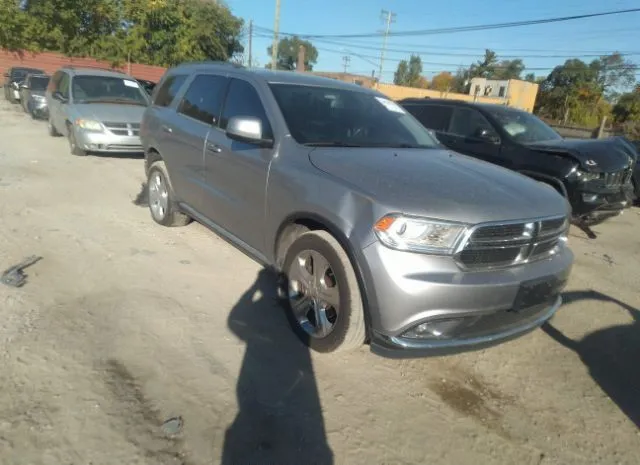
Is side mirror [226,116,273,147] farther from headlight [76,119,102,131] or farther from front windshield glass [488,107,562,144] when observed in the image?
headlight [76,119,102,131]

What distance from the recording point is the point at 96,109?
362 inches

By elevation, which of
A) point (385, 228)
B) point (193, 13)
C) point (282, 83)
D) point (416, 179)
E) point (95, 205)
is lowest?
point (95, 205)

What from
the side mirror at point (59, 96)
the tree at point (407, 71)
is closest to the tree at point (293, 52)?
the tree at point (407, 71)

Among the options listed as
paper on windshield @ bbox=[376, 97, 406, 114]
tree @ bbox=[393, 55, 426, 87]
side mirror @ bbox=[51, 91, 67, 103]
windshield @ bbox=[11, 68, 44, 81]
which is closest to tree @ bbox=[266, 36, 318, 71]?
tree @ bbox=[393, 55, 426, 87]

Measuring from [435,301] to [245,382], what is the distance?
122cm

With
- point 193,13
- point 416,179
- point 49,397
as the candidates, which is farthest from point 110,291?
point 193,13

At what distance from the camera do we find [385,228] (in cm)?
255

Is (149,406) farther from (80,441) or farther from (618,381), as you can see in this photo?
(618,381)

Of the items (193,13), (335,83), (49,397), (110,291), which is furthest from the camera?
(193,13)

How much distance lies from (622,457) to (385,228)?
1766 millimetres

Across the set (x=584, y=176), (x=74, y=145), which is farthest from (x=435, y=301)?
(x=74, y=145)

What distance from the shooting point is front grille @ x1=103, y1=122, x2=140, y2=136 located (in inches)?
353

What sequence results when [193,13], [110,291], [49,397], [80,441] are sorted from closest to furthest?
[80,441]
[49,397]
[110,291]
[193,13]

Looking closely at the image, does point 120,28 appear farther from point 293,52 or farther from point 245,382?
point 293,52
